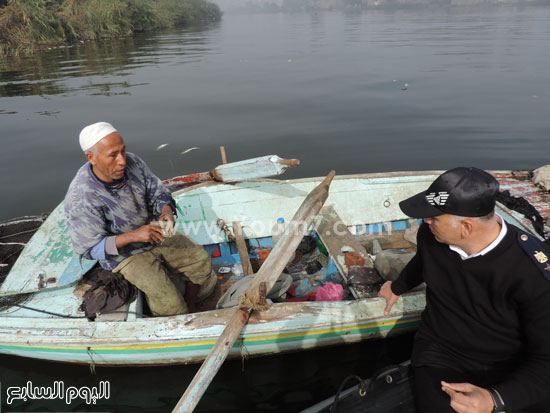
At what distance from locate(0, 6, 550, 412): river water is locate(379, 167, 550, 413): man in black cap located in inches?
72.3

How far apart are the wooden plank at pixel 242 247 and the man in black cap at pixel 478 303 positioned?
2.63 m

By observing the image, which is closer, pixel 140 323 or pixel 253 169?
pixel 140 323

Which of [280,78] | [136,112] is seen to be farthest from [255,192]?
[280,78]

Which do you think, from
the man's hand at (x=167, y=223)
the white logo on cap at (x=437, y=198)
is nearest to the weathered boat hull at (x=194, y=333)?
the man's hand at (x=167, y=223)

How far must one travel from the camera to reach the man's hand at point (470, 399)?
2002mm

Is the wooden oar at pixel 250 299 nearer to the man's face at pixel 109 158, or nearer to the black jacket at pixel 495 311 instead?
the black jacket at pixel 495 311

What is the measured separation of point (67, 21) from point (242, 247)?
28.9 meters

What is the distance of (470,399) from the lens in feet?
6.66

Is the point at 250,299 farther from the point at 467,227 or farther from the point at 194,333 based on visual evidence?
the point at 467,227

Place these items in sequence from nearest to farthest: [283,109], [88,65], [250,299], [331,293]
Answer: [250,299] < [331,293] < [283,109] < [88,65]

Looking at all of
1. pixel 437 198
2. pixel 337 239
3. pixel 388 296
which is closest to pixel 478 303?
pixel 437 198

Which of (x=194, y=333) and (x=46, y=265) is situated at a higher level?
(x=46, y=265)

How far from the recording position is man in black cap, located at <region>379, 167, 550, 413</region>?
199cm

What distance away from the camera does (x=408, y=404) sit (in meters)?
2.71
